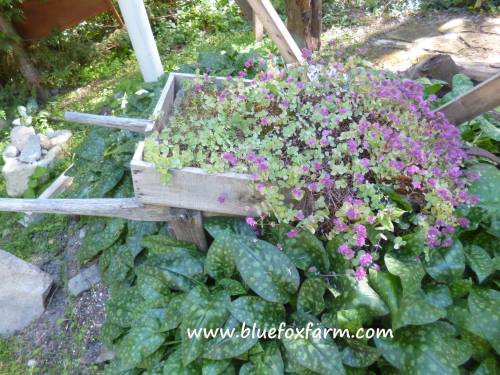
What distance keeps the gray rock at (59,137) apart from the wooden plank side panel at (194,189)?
8.08 feet

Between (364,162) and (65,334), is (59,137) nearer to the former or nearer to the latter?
(65,334)

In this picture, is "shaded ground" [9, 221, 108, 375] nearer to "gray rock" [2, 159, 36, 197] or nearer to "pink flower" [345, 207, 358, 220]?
"gray rock" [2, 159, 36, 197]

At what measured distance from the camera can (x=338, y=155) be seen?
1596 millimetres

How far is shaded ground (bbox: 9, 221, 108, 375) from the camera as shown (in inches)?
92.3

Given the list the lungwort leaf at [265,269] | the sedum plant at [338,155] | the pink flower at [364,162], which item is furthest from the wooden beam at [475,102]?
the lungwort leaf at [265,269]

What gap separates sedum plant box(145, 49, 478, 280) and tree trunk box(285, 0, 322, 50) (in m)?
1.23

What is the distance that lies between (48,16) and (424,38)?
3934mm

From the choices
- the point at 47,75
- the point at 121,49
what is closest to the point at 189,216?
the point at 47,75

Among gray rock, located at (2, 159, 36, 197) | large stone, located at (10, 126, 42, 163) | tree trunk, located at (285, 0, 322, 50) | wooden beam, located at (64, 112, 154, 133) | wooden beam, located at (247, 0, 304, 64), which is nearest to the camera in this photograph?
wooden beam, located at (64, 112, 154, 133)

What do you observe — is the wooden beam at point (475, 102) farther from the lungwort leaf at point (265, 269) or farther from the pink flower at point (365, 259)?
the lungwort leaf at point (265, 269)

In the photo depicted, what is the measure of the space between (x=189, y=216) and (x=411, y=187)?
895 mm

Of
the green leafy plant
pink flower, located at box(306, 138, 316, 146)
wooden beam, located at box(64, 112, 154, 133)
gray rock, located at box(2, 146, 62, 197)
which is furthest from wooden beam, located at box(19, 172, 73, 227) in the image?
pink flower, located at box(306, 138, 316, 146)

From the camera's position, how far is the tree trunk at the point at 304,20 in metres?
2.95

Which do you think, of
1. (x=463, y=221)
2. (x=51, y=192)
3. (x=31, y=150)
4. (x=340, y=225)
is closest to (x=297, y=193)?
(x=340, y=225)
